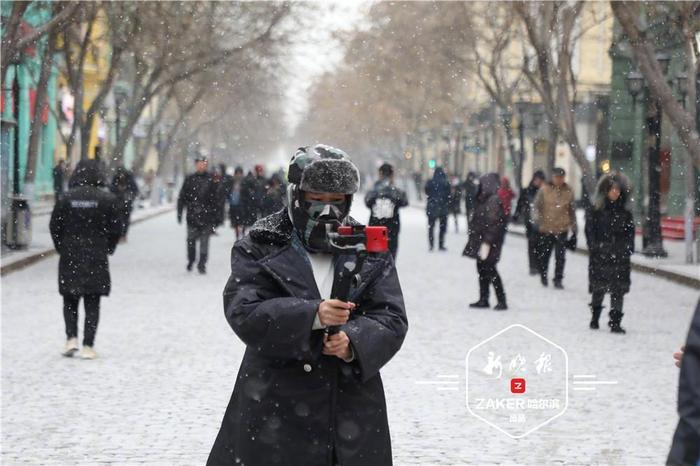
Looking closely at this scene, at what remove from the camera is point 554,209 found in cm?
1767

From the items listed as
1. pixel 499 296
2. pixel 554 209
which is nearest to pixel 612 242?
pixel 499 296

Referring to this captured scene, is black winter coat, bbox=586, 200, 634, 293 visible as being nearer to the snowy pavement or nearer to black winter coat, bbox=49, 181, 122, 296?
the snowy pavement

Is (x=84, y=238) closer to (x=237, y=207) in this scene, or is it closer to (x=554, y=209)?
(x=554, y=209)

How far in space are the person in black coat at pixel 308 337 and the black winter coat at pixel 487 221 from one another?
10.5 meters

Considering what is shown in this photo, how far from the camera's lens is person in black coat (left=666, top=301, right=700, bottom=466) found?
2.68 m

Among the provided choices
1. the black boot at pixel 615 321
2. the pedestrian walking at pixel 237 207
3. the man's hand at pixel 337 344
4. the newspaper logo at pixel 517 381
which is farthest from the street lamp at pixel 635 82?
the man's hand at pixel 337 344

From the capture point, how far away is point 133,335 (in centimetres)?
1180

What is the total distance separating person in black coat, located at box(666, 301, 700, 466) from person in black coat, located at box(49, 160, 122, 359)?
25.0 ft

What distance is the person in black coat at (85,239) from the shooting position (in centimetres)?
993

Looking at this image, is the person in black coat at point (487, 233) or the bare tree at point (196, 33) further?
the bare tree at point (196, 33)

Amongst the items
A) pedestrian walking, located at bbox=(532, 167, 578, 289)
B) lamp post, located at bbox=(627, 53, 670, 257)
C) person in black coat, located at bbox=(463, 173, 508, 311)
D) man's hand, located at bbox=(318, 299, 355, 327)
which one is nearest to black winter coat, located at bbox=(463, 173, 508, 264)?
person in black coat, located at bbox=(463, 173, 508, 311)

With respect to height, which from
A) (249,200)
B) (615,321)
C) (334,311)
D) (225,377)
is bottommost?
(225,377)

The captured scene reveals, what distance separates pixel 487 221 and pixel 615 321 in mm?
2251

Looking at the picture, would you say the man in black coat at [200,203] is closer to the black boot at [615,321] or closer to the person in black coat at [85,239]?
the black boot at [615,321]
